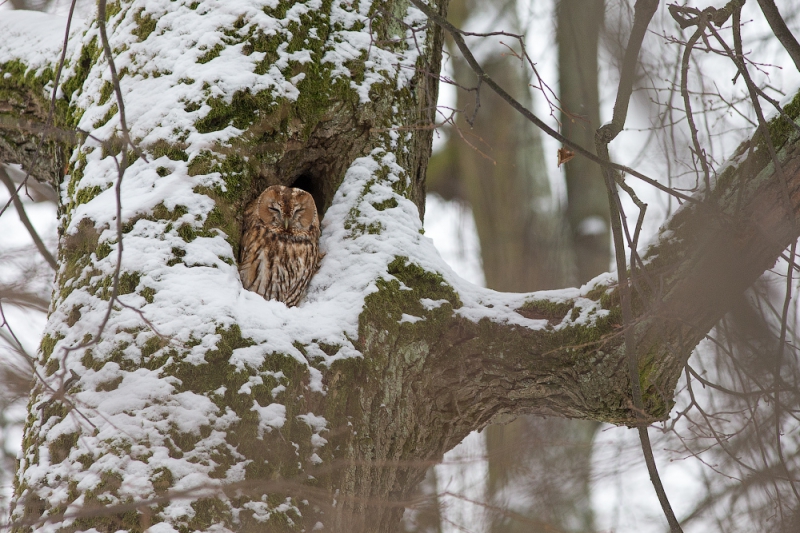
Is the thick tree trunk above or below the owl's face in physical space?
below

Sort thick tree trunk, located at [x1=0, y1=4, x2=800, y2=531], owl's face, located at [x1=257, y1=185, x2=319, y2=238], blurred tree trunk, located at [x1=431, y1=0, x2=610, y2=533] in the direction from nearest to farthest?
thick tree trunk, located at [x1=0, y1=4, x2=800, y2=531], owl's face, located at [x1=257, y1=185, x2=319, y2=238], blurred tree trunk, located at [x1=431, y1=0, x2=610, y2=533]

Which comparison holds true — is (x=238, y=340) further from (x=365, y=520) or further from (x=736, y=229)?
(x=736, y=229)

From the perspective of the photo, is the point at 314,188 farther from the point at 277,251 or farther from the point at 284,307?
the point at 284,307

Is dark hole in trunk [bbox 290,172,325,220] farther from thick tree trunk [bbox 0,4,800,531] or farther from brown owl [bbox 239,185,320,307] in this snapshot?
thick tree trunk [bbox 0,4,800,531]

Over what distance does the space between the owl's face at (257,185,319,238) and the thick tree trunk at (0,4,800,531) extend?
24 centimetres

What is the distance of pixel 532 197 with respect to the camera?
758 cm

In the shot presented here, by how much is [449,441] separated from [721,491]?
268cm

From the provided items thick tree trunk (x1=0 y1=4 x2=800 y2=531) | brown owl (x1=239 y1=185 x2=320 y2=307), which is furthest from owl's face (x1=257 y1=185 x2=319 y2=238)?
thick tree trunk (x1=0 y1=4 x2=800 y2=531)

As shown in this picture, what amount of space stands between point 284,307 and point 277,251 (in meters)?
1.01

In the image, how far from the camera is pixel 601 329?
2422mm

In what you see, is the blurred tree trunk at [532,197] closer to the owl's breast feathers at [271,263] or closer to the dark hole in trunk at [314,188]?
the dark hole in trunk at [314,188]

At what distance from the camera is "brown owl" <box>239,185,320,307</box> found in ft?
11.0

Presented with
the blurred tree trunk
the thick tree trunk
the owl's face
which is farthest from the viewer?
the blurred tree trunk

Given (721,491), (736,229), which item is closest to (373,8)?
(736,229)
